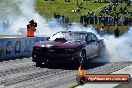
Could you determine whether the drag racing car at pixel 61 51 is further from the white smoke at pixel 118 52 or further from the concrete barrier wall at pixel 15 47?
the concrete barrier wall at pixel 15 47

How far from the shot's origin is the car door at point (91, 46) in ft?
53.0

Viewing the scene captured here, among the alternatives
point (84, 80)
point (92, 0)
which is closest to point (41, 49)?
point (84, 80)

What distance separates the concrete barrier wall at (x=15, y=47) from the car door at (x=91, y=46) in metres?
4.59

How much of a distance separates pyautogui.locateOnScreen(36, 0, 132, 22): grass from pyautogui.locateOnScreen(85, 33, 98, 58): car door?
1746 inches

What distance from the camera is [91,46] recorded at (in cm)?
1659

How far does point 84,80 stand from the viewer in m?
8.30

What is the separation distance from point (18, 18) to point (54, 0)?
76.8 ft

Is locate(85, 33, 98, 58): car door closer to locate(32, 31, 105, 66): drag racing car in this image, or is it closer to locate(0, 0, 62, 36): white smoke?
locate(32, 31, 105, 66): drag racing car

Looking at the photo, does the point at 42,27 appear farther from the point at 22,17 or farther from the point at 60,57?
the point at 60,57

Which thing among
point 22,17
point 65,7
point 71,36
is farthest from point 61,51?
point 65,7

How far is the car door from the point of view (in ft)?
53.0

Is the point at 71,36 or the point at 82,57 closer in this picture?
the point at 82,57

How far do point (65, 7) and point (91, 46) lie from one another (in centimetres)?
5436

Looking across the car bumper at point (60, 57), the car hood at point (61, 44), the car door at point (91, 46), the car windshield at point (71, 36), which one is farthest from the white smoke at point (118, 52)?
the car bumper at point (60, 57)
